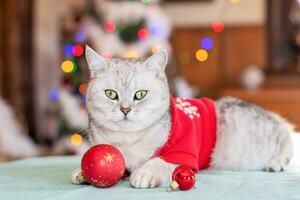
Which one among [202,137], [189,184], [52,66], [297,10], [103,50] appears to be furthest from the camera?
[52,66]

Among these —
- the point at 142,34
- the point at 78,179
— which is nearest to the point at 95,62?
the point at 78,179

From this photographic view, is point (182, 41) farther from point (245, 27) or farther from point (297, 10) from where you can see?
point (297, 10)

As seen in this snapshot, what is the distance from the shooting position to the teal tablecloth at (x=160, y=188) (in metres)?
1.23

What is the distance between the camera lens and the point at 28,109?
15.8 ft

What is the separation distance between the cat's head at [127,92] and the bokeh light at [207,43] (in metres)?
3.30

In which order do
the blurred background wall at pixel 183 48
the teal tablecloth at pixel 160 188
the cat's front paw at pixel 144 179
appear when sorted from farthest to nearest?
the blurred background wall at pixel 183 48
the cat's front paw at pixel 144 179
the teal tablecloth at pixel 160 188

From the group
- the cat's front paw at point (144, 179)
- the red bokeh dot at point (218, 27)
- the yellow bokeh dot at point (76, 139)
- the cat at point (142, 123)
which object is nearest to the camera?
the cat's front paw at point (144, 179)

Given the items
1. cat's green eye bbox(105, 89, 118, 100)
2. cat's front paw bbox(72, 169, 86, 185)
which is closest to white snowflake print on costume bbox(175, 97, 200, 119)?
cat's green eye bbox(105, 89, 118, 100)

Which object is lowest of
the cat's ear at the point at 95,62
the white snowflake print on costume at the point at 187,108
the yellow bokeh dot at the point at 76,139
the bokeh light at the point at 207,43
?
the yellow bokeh dot at the point at 76,139

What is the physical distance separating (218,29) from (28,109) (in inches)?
74.1

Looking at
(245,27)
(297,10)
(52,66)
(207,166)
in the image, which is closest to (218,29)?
(245,27)

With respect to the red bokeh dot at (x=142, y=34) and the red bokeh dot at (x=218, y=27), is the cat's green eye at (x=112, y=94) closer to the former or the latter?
the red bokeh dot at (x=142, y=34)

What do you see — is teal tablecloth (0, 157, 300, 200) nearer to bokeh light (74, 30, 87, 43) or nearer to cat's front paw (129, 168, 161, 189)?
cat's front paw (129, 168, 161, 189)

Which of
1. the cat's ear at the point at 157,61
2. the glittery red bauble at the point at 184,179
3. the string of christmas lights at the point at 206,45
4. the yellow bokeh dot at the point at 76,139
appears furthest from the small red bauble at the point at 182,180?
the string of christmas lights at the point at 206,45
